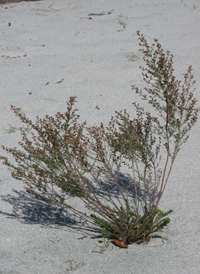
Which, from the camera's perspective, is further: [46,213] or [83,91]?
[83,91]

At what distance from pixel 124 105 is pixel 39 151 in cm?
295

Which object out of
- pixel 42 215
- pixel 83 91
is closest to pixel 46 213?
pixel 42 215

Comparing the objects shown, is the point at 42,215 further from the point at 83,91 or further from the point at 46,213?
the point at 83,91

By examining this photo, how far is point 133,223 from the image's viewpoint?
3.26 meters

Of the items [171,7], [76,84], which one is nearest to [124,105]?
[76,84]

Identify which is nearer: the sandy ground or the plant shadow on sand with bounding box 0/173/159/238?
the sandy ground

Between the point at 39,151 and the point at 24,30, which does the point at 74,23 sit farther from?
the point at 39,151

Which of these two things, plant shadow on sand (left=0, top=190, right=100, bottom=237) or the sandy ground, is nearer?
the sandy ground

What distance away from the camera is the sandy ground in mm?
2943

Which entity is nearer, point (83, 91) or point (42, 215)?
point (42, 215)

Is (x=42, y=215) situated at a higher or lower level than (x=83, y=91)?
A: lower

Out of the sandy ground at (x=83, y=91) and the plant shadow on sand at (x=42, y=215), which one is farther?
the plant shadow on sand at (x=42, y=215)

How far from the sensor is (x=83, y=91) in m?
6.21

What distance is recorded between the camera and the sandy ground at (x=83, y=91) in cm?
294
